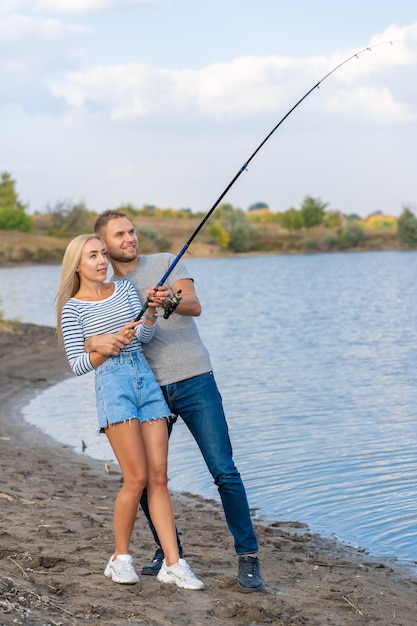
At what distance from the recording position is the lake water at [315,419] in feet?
24.4

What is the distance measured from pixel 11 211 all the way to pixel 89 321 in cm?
7641

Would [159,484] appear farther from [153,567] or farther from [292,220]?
[292,220]

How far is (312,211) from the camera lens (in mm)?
97188

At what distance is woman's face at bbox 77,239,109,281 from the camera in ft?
14.8

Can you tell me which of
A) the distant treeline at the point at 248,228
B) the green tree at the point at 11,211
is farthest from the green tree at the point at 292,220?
the green tree at the point at 11,211

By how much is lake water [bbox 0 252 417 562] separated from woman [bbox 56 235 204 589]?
88.2 inches

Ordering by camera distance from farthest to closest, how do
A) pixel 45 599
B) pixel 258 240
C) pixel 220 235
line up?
pixel 258 240 < pixel 220 235 < pixel 45 599

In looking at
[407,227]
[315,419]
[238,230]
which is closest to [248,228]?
[238,230]

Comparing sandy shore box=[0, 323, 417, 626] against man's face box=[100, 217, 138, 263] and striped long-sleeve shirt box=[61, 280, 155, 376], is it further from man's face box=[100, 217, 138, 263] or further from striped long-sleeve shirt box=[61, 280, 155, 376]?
man's face box=[100, 217, 138, 263]

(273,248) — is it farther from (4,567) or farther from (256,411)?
(4,567)

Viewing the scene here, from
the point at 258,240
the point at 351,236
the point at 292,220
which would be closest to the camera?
the point at 351,236

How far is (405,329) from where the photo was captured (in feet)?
71.4

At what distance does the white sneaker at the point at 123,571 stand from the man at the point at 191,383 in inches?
20.2

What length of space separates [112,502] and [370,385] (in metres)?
7.14
